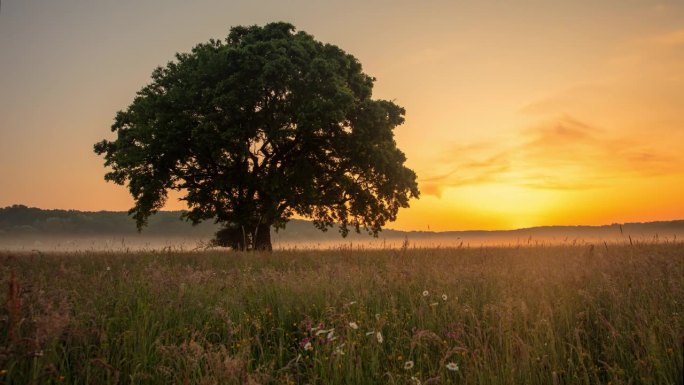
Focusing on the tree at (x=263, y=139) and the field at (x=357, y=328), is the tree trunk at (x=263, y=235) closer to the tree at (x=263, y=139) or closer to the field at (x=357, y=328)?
the tree at (x=263, y=139)

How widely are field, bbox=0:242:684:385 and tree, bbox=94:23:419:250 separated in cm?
1423

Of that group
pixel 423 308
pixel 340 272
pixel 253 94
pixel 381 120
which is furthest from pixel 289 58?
pixel 423 308

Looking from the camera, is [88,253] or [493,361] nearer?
[493,361]

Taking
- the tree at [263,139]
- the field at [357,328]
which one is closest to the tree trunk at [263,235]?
the tree at [263,139]

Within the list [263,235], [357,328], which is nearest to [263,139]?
[263,235]

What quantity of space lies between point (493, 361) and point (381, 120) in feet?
66.5

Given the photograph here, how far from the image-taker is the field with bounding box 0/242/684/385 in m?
4.26

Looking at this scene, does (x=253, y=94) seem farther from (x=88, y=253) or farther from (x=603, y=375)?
(x=603, y=375)

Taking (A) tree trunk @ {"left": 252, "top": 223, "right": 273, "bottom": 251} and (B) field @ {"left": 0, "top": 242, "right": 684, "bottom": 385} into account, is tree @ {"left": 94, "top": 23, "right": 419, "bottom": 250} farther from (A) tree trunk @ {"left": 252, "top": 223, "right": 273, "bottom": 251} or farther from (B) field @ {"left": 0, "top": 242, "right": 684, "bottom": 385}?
(B) field @ {"left": 0, "top": 242, "right": 684, "bottom": 385}

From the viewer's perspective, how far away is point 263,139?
25.4 m

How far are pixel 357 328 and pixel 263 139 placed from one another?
21058 millimetres

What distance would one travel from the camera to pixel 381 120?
2420cm

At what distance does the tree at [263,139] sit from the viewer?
22469 mm

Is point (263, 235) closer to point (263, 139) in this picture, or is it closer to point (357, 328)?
point (263, 139)
